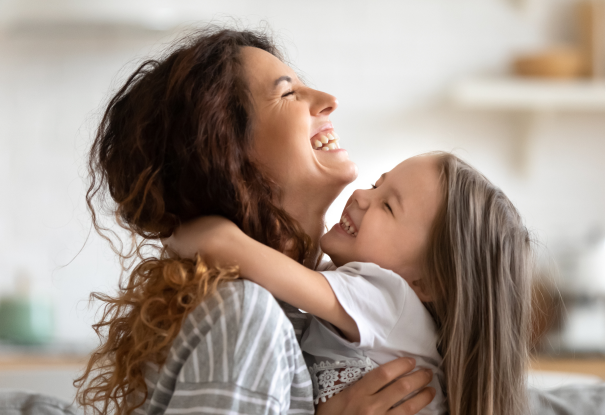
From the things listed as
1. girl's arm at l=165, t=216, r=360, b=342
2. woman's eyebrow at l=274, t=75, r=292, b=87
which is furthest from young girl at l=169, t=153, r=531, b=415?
woman's eyebrow at l=274, t=75, r=292, b=87

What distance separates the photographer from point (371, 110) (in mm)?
3010

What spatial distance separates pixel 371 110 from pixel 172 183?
2014mm

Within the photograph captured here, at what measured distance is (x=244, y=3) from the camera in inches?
115

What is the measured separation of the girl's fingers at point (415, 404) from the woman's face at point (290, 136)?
440 mm

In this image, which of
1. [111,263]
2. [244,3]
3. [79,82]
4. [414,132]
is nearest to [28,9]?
[79,82]

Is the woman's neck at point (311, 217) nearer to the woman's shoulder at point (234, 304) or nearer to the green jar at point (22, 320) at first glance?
the woman's shoulder at point (234, 304)

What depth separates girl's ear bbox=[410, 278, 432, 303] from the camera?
1167 millimetres

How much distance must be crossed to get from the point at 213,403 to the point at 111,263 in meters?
2.15

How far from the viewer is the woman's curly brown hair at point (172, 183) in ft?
3.40

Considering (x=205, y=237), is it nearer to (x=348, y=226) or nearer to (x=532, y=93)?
(x=348, y=226)

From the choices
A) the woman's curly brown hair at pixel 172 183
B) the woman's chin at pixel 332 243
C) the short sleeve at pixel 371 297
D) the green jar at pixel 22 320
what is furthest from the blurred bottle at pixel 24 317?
the short sleeve at pixel 371 297

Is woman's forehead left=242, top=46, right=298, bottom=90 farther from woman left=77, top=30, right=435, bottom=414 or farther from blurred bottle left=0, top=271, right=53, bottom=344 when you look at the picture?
blurred bottle left=0, top=271, right=53, bottom=344

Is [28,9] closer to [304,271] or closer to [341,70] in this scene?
[341,70]

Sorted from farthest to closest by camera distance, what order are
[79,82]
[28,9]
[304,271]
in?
[79,82], [28,9], [304,271]
